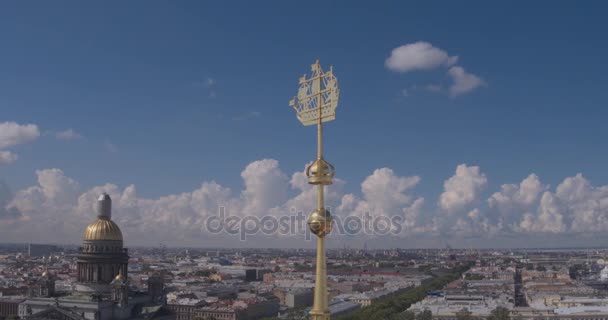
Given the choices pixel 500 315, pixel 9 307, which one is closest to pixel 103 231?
A: pixel 9 307

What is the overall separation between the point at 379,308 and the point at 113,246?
4308 centimetres

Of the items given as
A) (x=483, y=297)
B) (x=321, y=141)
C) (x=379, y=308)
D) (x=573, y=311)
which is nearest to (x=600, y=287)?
(x=483, y=297)

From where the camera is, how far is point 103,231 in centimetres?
6888

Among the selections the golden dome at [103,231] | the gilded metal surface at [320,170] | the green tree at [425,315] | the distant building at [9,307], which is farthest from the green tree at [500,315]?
the gilded metal surface at [320,170]

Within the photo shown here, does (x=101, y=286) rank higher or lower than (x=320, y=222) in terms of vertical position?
lower

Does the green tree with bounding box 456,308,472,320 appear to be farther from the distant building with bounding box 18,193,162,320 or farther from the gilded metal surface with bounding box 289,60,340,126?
the gilded metal surface with bounding box 289,60,340,126

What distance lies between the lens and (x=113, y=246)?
227ft

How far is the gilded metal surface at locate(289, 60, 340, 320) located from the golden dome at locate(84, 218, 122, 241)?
169 feet

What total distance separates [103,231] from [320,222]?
52.7m

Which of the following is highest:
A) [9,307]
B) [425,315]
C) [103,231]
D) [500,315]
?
[103,231]

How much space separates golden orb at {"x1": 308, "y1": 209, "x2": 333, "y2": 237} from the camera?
67.8 ft

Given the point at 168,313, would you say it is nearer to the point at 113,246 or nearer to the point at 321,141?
the point at 113,246

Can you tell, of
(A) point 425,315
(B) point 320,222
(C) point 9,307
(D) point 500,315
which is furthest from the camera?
(A) point 425,315

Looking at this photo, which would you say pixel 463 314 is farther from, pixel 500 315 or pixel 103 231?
pixel 103 231
